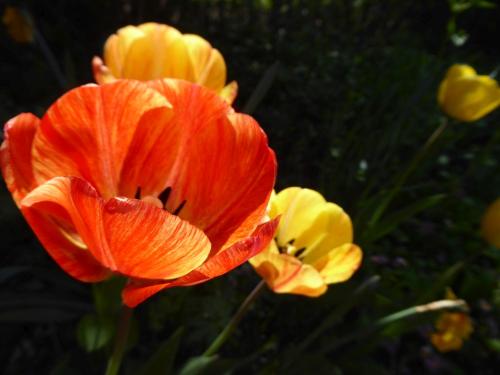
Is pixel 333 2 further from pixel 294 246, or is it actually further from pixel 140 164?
pixel 140 164

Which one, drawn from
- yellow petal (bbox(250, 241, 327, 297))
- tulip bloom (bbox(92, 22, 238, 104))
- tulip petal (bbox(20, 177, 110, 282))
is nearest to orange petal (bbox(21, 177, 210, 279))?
tulip petal (bbox(20, 177, 110, 282))

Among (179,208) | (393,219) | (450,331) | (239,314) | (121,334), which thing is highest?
(179,208)

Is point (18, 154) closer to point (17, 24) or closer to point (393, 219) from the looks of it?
point (393, 219)

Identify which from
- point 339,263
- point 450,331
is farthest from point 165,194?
point 450,331

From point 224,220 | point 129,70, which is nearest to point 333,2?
point 129,70

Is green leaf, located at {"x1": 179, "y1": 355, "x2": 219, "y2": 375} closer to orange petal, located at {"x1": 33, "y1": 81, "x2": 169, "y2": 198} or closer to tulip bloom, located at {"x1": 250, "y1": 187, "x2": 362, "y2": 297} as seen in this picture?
tulip bloom, located at {"x1": 250, "y1": 187, "x2": 362, "y2": 297}

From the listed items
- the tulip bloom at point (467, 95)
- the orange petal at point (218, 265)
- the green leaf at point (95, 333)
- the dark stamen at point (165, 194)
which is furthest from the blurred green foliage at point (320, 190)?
the orange petal at point (218, 265)

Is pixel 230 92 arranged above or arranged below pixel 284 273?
above

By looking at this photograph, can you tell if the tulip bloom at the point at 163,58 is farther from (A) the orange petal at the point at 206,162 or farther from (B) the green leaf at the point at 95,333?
(B) the green leaf at the point at 95,333
